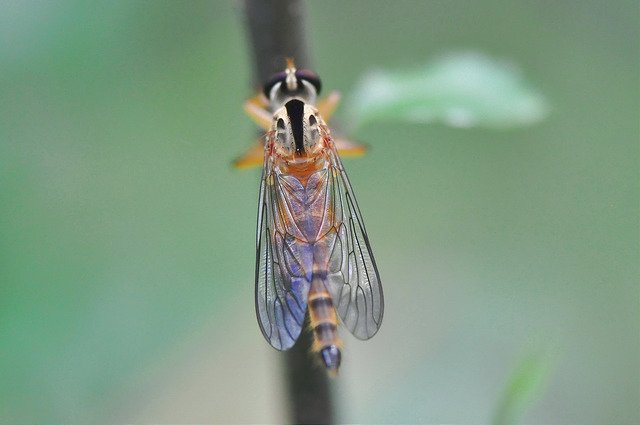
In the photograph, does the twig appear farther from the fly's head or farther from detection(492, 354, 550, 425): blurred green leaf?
the fly's head

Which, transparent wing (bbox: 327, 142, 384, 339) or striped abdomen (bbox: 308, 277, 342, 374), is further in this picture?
transparent wing (bbox: 327, 142, 384, 339)

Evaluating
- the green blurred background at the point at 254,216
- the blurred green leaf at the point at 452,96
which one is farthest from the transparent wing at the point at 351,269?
the blurred green leaf at the point at 452,96

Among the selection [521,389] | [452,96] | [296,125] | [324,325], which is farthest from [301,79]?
[521,389]

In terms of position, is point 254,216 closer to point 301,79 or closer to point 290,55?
point 301,79

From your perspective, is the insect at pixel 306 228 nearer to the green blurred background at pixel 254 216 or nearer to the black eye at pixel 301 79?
the black eye at pixel 301 79

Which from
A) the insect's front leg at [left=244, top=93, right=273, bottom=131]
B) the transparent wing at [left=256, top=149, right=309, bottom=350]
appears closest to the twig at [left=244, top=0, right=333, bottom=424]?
→ the transparent wing at [left=256, top=149, right=309, bottom=350]
